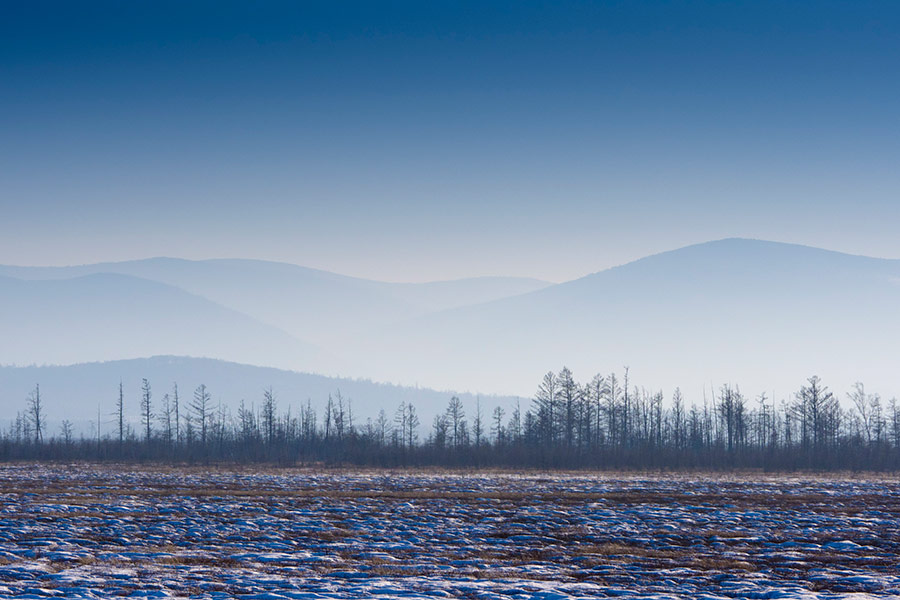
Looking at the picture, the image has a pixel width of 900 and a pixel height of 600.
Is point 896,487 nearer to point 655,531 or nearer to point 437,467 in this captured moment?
point 655,531

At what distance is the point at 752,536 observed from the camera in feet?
82.9

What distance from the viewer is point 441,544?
23578 millimetres

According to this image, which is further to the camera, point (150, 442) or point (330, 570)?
point (150, 442)

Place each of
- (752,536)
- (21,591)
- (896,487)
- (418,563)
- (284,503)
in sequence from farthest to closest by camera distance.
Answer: (896,487)
(284,503)
(752,536)
(418,563)
(21,591)

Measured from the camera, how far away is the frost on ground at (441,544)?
17.4 meters

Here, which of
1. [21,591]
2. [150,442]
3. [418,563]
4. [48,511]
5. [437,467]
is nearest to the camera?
[21,591]

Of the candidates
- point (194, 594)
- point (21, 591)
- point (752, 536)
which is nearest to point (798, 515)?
point (752, 536)

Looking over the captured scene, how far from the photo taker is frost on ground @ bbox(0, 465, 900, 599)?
17438 millimetres

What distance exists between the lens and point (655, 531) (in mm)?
26406

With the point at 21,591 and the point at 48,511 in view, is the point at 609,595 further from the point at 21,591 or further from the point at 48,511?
the point at 48,511

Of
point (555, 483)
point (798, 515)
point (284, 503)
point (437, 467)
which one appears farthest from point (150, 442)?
point (798, 515)

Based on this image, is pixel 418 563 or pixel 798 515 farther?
pixel 798 515

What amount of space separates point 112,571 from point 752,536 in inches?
674

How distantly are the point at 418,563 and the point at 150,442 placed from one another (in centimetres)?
10690
